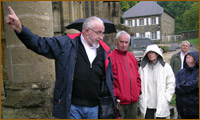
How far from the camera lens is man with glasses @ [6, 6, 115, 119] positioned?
2527 millimetres

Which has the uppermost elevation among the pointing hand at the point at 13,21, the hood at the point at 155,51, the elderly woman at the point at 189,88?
the pointing hand at the point at 13,21

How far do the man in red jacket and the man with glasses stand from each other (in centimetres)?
50

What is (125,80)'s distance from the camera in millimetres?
3303

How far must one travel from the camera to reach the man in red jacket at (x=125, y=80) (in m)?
3.29

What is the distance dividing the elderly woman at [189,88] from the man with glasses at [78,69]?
4.23 ft

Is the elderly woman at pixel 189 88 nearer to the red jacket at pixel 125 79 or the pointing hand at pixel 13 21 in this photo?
the red jacket at pixel 125 79

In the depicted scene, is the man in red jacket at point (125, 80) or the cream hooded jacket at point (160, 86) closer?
the man in red jacket at point (125, 80)

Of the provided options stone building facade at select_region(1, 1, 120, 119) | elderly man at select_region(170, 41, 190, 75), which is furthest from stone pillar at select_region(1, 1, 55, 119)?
elderly man at select_region(170, 41, 190, 75)

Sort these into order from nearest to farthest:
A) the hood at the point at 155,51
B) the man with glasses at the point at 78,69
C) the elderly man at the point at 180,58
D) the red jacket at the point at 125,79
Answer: the man with glasses at the point at 78,69 < the red jacket at the point at 125,79 < the hood at the point at 155,51 < the elderly man at the point at 180,58

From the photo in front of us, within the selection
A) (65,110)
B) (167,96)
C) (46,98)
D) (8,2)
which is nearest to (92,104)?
(65,110)

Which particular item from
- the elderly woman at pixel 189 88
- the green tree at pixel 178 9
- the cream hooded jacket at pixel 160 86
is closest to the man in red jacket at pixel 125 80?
the cream hooded jacket at pixel 160 86

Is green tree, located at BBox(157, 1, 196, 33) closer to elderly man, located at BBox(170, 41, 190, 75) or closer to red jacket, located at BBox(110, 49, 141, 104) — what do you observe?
elderly man, located at BBox(170, 41, 190, 75)

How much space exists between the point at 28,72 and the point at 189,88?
281cm

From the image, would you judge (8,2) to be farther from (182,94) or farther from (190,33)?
(190,33)
